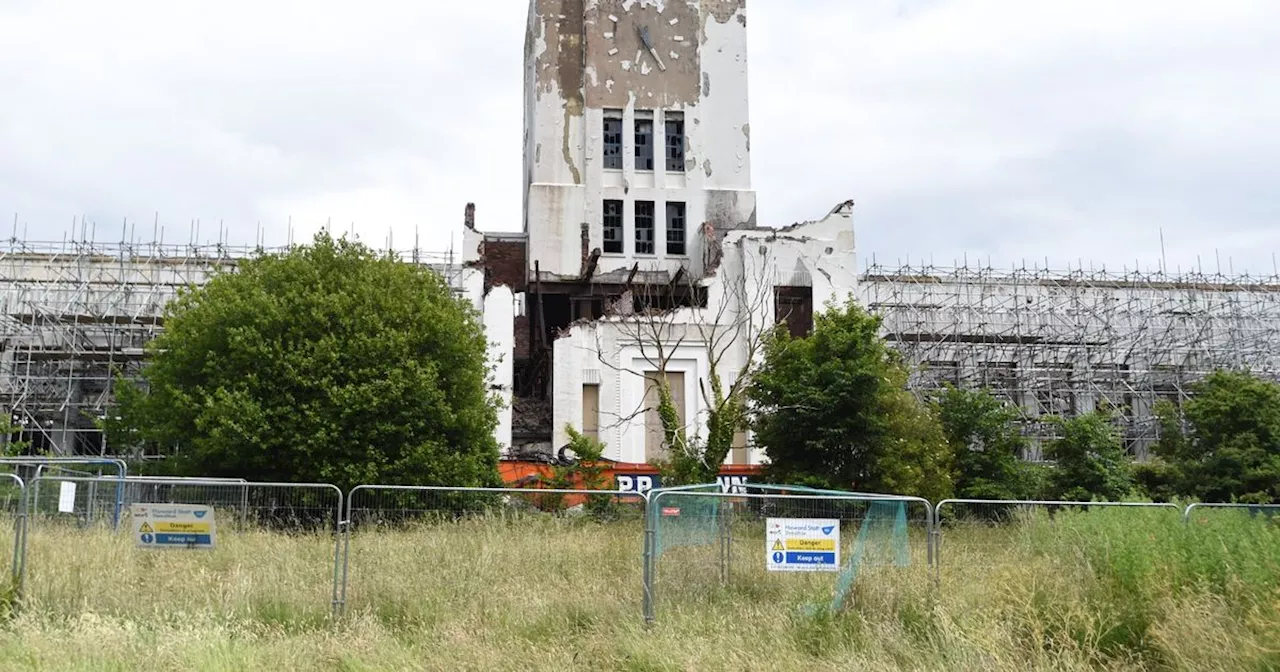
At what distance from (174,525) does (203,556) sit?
47 cm

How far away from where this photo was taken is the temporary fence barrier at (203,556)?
11.4 metres

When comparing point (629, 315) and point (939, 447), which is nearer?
point (939, 447)

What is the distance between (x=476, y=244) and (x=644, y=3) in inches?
460

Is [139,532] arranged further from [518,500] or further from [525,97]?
[525,97]

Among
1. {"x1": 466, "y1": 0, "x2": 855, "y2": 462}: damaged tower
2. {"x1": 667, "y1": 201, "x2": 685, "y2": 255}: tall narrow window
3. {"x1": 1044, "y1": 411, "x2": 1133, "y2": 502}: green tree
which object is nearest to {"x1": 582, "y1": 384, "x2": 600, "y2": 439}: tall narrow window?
{"x1": 466, "y1": 0, "x2": 855, "y2": 462}: damaged tower

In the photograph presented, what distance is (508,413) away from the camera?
35.9m

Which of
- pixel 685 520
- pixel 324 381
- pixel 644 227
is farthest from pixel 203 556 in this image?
pixel 644 227

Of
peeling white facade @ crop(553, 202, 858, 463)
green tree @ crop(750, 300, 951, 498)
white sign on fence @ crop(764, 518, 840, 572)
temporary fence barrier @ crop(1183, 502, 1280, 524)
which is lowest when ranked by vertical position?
white sign on fence @ crop(764, 518, 840, 572)

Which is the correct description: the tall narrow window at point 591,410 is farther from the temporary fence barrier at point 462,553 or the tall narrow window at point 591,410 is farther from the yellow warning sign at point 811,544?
the yellow warning sign at point 811,544

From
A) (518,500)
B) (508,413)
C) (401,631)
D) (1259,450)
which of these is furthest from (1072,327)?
(401,631)

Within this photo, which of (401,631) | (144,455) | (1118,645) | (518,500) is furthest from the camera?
(144,455)

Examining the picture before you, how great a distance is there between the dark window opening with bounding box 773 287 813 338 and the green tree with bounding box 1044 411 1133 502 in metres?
11.2

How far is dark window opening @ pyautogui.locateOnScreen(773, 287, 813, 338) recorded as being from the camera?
38.3 m

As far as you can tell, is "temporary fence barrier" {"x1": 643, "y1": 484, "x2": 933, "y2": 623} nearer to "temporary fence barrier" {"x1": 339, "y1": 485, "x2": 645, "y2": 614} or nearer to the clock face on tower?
"temporary fence barrier" {"x1": 339, "y1": 485, "x2": 645, "y2": 614}
